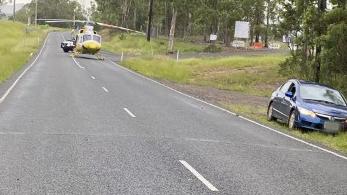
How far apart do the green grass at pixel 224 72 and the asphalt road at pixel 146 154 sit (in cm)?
1571

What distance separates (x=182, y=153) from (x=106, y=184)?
9.68 feet

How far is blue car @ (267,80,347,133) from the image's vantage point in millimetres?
15062

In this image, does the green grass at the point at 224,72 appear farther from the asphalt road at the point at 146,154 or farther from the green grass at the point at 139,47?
the green grass at the point at 139,47

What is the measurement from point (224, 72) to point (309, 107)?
→ 23.9 meters

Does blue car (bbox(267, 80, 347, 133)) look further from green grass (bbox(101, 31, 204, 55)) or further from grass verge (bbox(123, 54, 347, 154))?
green grass (bbox(101, 31, 204, 55))

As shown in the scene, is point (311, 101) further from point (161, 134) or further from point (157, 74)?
point (157, 74)

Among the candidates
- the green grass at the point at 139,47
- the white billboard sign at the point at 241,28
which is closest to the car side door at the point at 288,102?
the green grass at the point at 139,47

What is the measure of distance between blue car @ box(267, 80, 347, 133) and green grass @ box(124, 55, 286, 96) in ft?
40.3

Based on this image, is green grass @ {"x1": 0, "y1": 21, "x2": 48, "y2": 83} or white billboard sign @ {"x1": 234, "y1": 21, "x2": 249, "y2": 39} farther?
white billboard sign @ {"x1": 234, "y1": 21, "x2": 249, "y2": 39}

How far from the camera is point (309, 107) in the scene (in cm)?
1534

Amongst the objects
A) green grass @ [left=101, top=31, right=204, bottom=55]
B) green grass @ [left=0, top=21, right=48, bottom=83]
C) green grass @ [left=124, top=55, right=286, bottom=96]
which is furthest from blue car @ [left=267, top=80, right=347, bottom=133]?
green grass @ [left=101, top=31, right=204, bottom=55]

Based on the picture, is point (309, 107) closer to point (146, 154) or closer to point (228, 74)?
point (146, 154)

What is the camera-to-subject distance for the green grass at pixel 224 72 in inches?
1335

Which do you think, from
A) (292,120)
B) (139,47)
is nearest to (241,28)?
(139,47)
